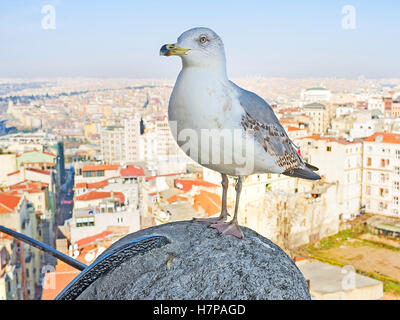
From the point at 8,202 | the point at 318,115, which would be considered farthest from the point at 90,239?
the point at 318,115

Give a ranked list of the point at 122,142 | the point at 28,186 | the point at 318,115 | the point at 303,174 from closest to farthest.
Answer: the point at 303,174 → the point at 28,186 → the point at 122,142 → the point at 318,115

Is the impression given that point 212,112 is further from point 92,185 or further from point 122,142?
point 122,142

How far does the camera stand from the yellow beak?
1.27m

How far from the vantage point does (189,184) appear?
1329 cm

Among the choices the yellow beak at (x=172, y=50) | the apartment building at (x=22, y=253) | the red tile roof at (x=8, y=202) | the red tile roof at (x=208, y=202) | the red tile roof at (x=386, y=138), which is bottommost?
the apartment building at (x=22, y=253)

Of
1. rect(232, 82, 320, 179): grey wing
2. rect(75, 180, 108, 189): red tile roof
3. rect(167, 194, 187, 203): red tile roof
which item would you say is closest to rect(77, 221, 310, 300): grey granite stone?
rect(232, 82, 320, 179): grey wing

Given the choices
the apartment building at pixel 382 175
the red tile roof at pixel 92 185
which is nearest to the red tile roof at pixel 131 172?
the red tile roof at pixel 92 185

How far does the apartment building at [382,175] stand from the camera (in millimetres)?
15775

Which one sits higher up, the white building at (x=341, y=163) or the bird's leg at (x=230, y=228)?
the bird's leg at (x=230, y=228)

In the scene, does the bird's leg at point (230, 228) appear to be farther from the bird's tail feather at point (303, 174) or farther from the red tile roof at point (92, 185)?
the red tile roof at point (92, 185)

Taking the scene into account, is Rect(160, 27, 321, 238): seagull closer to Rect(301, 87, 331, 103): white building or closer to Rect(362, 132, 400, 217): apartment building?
Rect(362, 132, 400, 217): apartment building

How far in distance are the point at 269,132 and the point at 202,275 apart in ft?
1.73

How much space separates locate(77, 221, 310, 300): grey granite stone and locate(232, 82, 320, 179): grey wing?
12.9 inches
